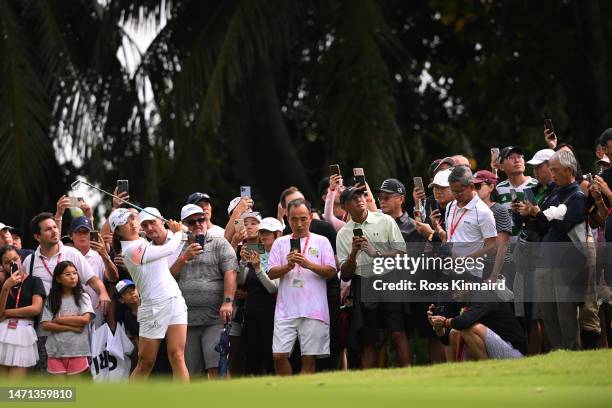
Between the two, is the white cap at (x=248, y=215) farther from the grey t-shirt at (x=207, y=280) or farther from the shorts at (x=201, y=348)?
the shorts at (x=201, y=348)

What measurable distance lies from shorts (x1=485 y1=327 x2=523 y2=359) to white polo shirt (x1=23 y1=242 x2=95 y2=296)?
4266 millimetres

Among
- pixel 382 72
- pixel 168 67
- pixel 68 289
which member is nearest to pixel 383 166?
pixel 382 72

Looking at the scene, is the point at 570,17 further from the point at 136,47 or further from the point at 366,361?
the point at 366,361

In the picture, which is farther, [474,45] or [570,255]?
[474,45]

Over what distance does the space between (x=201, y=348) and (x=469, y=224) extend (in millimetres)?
3079

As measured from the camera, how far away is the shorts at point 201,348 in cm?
1509

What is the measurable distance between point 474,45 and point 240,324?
1353 cm

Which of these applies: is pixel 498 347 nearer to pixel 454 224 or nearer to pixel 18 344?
pixel 454 224

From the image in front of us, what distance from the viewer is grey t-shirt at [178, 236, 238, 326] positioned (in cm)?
1509

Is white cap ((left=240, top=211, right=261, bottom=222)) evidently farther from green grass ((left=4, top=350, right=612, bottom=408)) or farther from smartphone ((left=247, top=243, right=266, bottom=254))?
green grass ((left=4, top=350, right=612, bottom=408))

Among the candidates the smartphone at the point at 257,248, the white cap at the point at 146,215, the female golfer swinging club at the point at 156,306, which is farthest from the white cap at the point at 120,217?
the smartphone at the point at 257,248

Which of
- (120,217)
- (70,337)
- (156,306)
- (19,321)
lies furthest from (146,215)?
(19,321)

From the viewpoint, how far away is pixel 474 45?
27984mm

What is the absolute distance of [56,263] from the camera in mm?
15688
